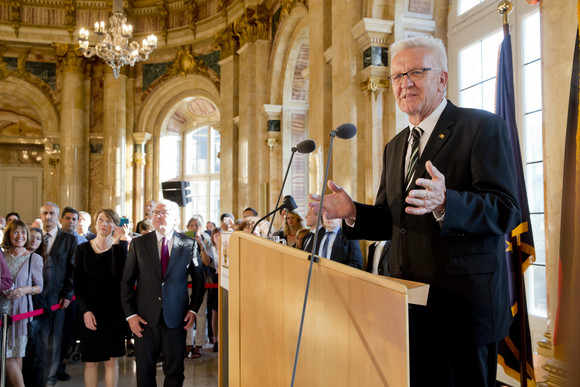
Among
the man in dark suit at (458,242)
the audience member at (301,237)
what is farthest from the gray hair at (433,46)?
the audience member at (301,237)

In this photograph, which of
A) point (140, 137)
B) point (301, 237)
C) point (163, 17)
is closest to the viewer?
point (301, 237)

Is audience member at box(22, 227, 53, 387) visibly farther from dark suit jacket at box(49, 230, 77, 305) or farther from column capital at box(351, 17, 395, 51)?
column capital at box(351, 17, 395, 51)

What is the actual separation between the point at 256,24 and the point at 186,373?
8671 millimetres

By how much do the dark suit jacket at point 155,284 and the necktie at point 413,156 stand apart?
2695 millimetres

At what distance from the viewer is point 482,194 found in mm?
1565

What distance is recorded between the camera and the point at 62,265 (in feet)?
16.6

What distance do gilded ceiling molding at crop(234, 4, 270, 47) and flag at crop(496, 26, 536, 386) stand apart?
8.77 m

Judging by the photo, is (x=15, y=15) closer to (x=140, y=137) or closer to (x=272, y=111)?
(x=140, y=137)

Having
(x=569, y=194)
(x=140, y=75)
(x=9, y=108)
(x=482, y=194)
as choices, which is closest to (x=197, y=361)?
(x=569, y=194)

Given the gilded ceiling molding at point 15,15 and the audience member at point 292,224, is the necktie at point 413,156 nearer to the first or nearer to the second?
the audience member at point 292,224

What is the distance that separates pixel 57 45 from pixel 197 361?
12281mm

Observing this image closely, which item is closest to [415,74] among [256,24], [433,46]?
[433,46]

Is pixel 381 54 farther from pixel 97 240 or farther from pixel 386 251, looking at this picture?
pixel 97 240

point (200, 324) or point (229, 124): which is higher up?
point (229, 124)
